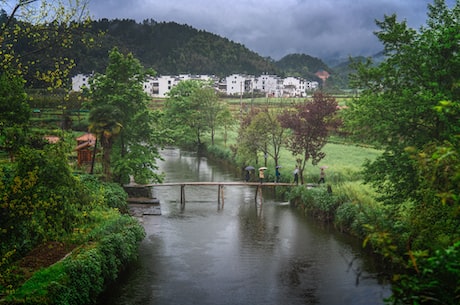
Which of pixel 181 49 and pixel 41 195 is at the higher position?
pixel 181 49

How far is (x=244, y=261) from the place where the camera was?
23500 mm

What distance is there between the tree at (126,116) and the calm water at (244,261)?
3.93 metres

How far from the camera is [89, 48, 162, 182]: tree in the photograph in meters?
33.6

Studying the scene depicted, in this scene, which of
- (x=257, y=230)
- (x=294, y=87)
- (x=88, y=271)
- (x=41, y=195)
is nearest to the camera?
(x=41, y=195)

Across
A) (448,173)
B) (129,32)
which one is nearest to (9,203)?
(448,173)

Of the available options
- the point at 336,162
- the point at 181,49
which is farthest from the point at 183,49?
the point at 336,162

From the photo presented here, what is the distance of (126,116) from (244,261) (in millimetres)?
15896

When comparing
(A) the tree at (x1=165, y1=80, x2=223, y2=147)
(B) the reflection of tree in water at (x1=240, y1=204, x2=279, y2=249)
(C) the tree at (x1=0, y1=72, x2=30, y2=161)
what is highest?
(A) the tree at (x1=165, y1=80, x2=223, y2=147)

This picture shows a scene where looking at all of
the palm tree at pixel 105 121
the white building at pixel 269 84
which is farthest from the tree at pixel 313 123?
the white building at pixel 269 84

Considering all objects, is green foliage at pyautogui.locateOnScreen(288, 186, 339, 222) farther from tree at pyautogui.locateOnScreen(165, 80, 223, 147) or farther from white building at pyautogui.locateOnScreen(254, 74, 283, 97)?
white building at pyautogui.locateOnScreen(254, 74, 283, 97)

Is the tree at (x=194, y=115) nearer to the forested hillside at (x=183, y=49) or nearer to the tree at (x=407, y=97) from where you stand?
the tree at (x=407, y=97)

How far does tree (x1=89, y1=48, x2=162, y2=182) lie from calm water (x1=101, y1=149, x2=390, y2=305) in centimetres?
393

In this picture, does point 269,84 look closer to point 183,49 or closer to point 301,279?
point 183,49

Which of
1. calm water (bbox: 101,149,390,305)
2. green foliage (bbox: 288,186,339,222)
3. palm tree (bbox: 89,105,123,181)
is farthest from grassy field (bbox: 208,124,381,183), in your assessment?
palm tree (bbox: 89,105,123,181)
